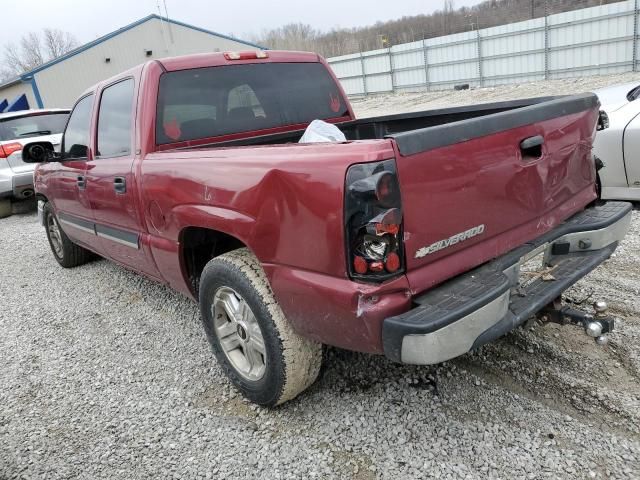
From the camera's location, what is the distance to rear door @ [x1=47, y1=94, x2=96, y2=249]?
13.5ft

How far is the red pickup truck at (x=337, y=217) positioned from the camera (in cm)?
196

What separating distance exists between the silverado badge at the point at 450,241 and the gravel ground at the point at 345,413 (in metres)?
0.91

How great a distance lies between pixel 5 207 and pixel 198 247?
26.8 feet

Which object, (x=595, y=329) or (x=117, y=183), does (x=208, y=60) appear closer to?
(x=117, y=183)

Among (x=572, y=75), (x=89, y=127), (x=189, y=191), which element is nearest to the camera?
(x=189, y=191)

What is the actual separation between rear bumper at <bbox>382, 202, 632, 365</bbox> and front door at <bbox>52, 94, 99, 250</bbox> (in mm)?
3072

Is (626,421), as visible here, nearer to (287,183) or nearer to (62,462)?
(287,183)

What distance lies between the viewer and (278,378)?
8.11 ft

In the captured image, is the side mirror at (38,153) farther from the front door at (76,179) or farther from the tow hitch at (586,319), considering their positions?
the tow hitch at (586,319)

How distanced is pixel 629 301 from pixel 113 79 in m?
3.90

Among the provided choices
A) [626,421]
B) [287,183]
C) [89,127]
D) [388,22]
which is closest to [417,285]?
[287,183]

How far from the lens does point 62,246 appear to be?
551 cm

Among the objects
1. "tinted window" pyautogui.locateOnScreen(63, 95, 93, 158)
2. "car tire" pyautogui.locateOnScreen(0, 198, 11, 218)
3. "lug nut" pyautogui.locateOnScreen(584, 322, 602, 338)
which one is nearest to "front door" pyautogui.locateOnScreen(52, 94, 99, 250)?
"tinted window" pyautogui.locateOnScreen(63, 95, 93, 158)

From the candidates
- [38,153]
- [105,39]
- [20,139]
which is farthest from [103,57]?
[38,153]
